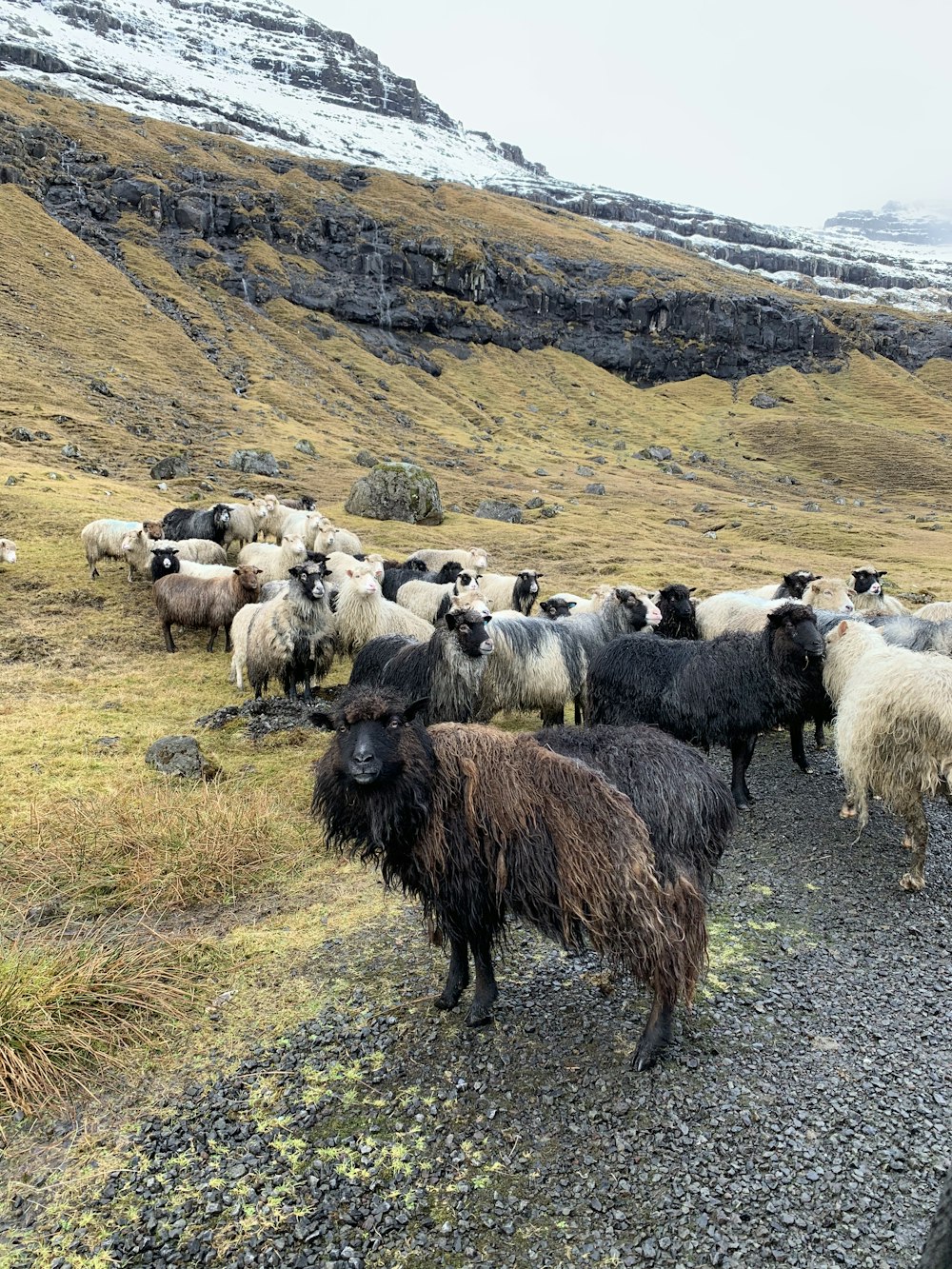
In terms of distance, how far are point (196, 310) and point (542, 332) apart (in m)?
54.7

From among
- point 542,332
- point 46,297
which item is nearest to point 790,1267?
point 46,297

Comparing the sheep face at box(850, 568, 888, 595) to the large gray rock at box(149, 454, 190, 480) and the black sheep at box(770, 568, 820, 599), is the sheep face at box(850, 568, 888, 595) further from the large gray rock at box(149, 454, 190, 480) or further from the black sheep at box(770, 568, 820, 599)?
Answer: the large gray rock at box(149, 454, 190, 480)

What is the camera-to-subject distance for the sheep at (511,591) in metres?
16.9

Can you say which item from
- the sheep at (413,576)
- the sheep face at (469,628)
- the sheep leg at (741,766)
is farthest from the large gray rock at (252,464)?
the sheep leg at (741,766)

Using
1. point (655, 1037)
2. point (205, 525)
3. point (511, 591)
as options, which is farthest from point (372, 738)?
point (205, 525)

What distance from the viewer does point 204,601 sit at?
51.1ft

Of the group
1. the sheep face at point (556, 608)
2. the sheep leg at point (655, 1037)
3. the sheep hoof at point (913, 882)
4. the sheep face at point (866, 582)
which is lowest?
the sheep leg at point (655, 1037)

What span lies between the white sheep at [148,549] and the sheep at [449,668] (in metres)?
9.51

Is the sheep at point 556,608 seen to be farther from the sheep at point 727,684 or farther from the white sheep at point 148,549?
the white sheep at point 148,549

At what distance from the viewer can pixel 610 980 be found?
19.1ft

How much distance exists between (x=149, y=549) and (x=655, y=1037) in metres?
17.6

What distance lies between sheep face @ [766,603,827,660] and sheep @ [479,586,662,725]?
2.82m

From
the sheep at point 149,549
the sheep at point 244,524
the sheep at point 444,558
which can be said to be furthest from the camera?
the sheep at point 244,524

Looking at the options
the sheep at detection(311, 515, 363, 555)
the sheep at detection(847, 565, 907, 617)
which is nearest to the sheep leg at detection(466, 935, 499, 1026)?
the sheep at detection(847, 565, 907, 617)
